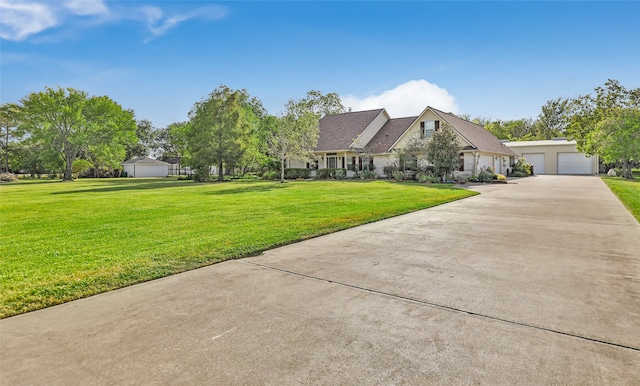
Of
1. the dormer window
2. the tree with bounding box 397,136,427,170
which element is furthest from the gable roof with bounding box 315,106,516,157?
the tree with bounding box 397,136,427,170

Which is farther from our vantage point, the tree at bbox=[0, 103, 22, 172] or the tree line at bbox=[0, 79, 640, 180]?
the tree at bbox=[0, 103, 22, 172]

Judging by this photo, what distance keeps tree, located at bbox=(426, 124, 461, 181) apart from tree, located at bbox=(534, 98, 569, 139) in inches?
1918

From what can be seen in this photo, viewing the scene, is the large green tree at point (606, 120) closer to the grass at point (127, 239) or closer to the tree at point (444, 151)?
the tree at point (444, 151)

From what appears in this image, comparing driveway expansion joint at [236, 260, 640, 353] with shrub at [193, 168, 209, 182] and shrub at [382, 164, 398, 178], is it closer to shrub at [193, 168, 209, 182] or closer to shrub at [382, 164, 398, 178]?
shrub at [382, 164, 398, 178]

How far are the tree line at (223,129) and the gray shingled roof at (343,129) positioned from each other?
7.54ft

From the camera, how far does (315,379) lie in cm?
226

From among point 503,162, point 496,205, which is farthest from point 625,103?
point 496,205

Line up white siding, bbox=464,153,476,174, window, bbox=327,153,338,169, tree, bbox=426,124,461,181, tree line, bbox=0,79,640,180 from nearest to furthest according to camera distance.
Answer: tree, bbox=426,124,461,181 → white siding, bbox=464,153,476,174 → tree line, bbox=0,79,640,180 → window, bbox=327,153,338,169

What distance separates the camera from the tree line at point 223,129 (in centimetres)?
2898

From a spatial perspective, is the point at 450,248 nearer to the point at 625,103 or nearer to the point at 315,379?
the point at 315,379

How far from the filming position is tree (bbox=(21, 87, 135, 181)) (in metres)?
39.6

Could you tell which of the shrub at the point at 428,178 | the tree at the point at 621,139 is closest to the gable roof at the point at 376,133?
the shrub at the point at 428,178

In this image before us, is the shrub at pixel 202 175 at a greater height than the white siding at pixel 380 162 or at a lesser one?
lesser

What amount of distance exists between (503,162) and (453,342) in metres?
36.4
